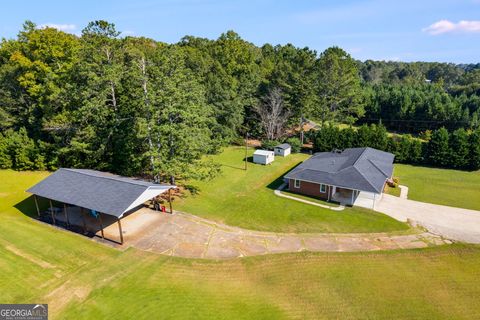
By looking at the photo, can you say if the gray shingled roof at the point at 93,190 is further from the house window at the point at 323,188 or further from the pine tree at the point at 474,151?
the pine tree at the point at 474,151

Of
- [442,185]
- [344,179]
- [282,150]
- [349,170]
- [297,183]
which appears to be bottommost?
[442,185]

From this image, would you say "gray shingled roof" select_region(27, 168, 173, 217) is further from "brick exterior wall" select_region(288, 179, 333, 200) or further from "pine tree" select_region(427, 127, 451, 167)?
"pine tree" select_region(427, 127, 451, 167)

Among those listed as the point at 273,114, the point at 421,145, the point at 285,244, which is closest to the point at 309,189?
the point at 285,244

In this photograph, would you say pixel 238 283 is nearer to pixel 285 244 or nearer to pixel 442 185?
A: pixel 285 244

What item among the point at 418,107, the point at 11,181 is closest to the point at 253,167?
the point at 11,181

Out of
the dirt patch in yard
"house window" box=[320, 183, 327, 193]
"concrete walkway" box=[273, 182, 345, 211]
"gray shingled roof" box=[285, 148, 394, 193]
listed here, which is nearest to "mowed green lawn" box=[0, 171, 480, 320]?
the dirt patch in yard

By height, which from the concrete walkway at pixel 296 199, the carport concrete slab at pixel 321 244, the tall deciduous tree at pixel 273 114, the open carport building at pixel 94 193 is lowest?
the carport concrete slab at pixel 321 244

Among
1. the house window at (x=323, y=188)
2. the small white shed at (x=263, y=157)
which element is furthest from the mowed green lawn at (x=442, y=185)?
the small white shed at (x=263, y=157)
